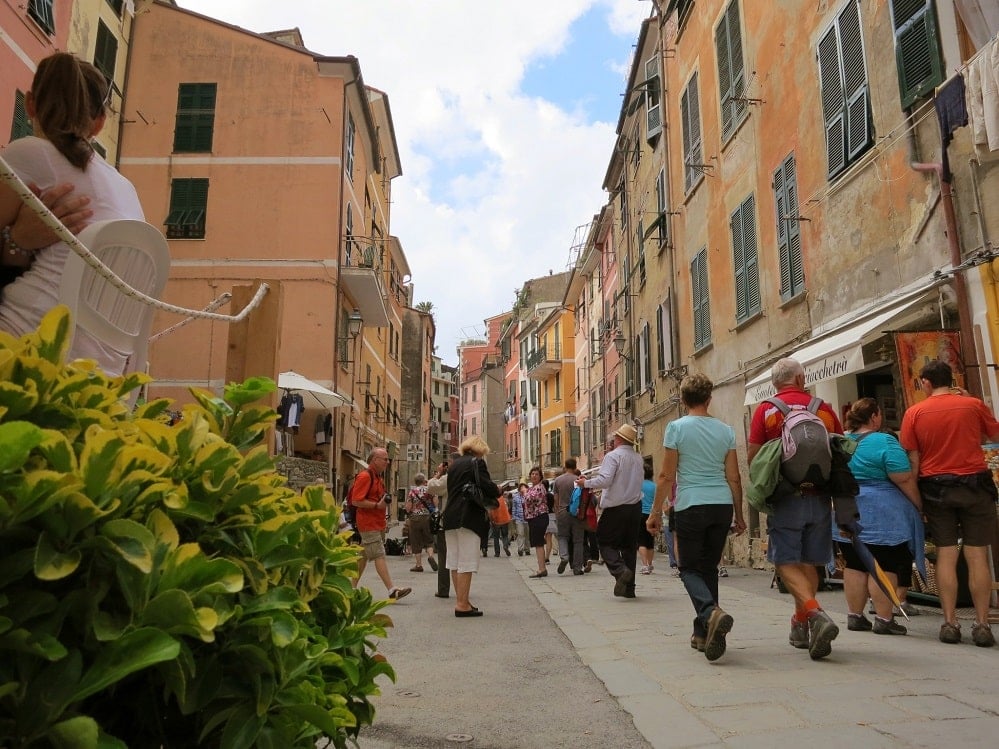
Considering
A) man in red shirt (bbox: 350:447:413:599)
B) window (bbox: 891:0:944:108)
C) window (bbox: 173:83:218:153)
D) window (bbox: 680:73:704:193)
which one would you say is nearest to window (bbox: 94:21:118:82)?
window (bbox: 173:83:218:153)

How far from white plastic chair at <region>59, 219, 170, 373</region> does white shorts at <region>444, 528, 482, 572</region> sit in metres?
5.14

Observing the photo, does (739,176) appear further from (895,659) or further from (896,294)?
(895,659)

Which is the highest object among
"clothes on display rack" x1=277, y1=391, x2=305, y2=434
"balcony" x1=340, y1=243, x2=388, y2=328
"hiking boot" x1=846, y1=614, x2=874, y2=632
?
"balcony" x1=340, y1=243, x2=388, y2=328

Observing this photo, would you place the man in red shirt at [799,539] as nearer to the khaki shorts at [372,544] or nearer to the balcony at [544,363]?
the khaki shorts at [372,544]

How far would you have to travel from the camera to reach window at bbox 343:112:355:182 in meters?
22.9

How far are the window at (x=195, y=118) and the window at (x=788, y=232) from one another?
622 inches

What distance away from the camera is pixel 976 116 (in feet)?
22.6

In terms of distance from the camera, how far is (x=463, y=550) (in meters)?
7.55

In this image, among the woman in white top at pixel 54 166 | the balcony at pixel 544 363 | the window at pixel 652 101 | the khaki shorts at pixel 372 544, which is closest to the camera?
the woman in white top at pixel 54 166

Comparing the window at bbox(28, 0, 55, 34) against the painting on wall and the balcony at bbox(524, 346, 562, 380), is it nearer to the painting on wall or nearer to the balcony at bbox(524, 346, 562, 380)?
the painting on wall

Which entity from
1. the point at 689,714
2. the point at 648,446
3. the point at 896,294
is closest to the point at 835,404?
the point at 896,294

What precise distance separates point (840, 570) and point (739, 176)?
760cm

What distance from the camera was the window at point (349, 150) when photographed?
900 inches

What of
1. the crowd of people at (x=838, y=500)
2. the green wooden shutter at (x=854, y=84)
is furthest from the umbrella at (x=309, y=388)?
the crowd of people at (x=838, y=500)
